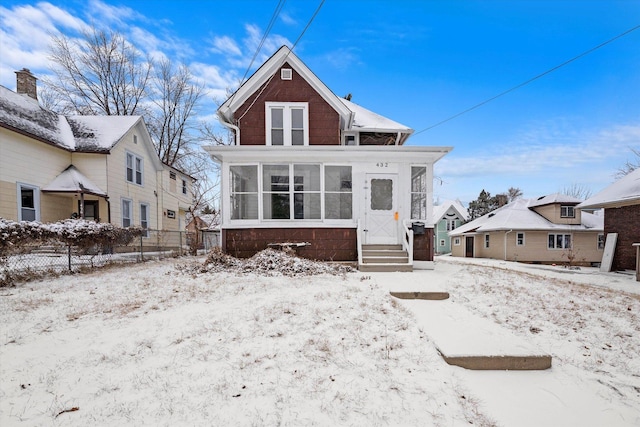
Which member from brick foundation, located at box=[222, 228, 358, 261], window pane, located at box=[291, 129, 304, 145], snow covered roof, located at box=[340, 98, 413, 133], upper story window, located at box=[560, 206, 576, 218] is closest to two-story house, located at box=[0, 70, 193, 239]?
brick foundation, located at box=[222, 228, 358, 261]

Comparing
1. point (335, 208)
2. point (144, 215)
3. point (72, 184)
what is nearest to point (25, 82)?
point (72, 184)

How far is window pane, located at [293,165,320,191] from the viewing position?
30.6 feet

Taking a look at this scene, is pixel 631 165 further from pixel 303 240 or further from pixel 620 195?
pixel 303 240

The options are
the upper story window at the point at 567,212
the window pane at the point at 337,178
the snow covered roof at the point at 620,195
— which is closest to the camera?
the window pane at the point at 337,178

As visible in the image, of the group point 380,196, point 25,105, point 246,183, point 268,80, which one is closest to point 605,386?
point 380,196

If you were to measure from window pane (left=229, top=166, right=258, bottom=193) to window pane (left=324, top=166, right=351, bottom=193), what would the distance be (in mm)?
2405

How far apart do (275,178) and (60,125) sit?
13390 mm

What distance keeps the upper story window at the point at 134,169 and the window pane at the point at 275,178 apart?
1138 cm

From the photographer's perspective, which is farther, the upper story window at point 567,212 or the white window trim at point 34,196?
the upper story window at point 567,212

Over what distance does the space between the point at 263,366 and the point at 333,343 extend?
0.88m

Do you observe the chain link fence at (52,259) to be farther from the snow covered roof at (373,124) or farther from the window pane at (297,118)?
the snow covered roof at (373,124)

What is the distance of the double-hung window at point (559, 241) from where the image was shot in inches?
866

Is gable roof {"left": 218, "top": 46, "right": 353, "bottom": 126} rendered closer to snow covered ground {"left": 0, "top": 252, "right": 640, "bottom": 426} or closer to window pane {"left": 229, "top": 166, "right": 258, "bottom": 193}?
window pane {"left": 229, "top": 166, "right": 258, "bottom": 193}

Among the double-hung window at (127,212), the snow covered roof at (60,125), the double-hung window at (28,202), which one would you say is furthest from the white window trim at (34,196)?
the double-hung window at (127,212)
